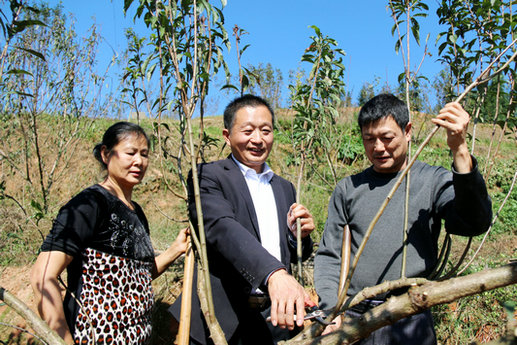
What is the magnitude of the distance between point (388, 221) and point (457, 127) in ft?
1.94

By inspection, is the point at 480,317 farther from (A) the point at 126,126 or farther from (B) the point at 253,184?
(A) the point at 126,126

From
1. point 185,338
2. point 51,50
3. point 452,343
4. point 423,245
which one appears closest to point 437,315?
point 452,343

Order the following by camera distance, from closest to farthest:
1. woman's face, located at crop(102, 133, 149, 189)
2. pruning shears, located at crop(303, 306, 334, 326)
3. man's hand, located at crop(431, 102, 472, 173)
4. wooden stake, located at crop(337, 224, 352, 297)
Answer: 1. pruning shears, located at crop(303, 306, 334, 326)
2. man's hand, located at crop(431, 102, 472, 173)
3. wooden stake, located at crop(337, 224, 352, 297)
4. woman's face, located at crop(102, 133, 149, 189)

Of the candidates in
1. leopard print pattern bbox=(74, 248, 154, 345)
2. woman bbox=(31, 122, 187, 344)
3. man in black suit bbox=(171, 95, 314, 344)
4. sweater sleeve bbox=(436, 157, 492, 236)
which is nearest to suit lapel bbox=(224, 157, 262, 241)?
man in black suit bbox=(171, 95, 314, 344)

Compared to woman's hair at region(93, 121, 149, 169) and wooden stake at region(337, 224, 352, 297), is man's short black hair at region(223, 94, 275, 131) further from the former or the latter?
wooden stake at region(337, 224, 352, 297)

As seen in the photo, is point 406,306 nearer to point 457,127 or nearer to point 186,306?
point 457,127

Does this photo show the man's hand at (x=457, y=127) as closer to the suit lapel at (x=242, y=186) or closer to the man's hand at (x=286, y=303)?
the man's hand at (x=286, y=303)

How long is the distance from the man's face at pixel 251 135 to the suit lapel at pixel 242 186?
0.09 meters

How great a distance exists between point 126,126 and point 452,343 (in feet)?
10.1

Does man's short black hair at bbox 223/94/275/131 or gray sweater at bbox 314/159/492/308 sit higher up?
man's short black hair at bbox 223/94/275/131

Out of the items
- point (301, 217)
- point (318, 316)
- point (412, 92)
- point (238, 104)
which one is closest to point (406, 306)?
point (318, 316)

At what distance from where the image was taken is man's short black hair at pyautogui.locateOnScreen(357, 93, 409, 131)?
5.32 feet

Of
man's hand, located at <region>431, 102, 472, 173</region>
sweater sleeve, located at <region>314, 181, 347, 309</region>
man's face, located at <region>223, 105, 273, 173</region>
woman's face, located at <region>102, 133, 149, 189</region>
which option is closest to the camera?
man's hand, located at <region>431, 102, 472, 173</region>

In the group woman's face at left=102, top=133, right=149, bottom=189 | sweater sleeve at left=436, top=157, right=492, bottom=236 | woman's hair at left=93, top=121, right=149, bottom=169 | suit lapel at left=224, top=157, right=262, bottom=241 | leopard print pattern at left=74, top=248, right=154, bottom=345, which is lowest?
leopard print pattern at left=74, top=248, right=154, bottom=345
